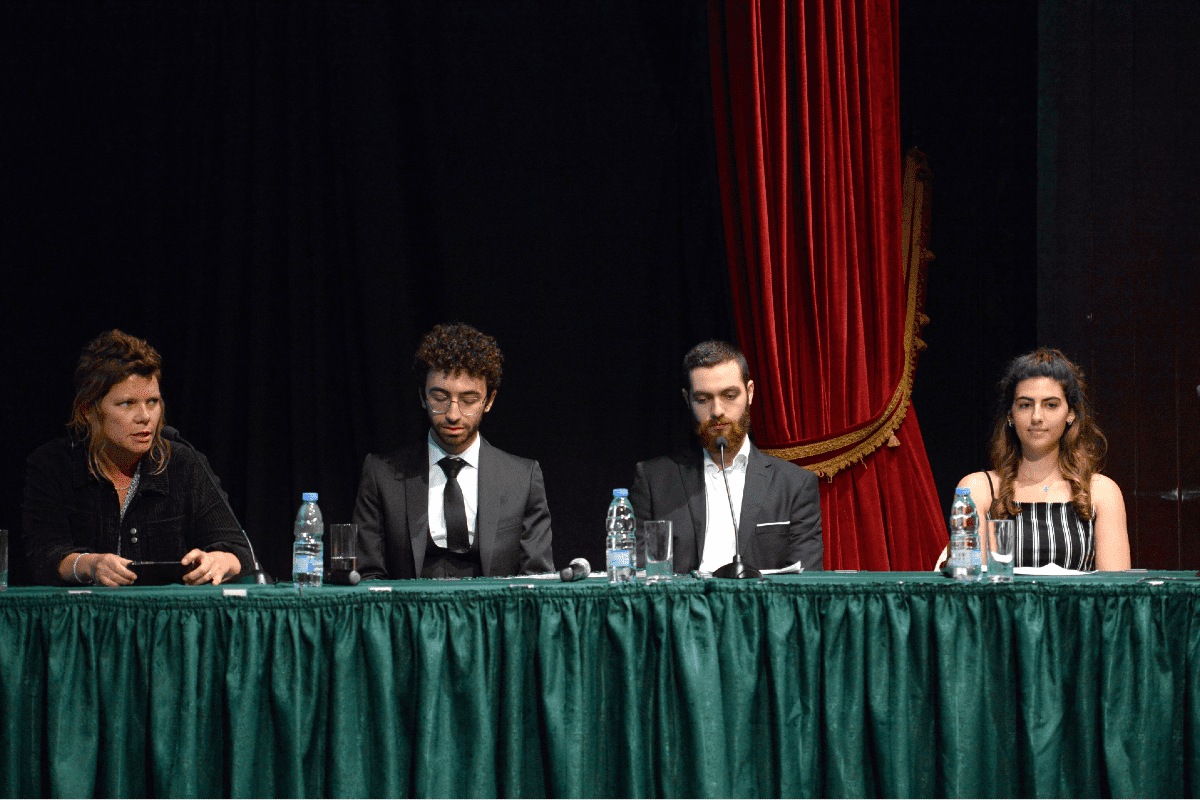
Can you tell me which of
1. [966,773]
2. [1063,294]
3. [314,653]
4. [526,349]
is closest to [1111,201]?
[1063,294]

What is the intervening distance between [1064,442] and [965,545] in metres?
0.89

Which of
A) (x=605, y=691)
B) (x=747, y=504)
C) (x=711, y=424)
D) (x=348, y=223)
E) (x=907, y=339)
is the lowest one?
(x=605, y=691)

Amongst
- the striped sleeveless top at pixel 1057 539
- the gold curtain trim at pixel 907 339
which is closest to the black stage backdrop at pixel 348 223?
the gold curtain trim at pixel 907 339

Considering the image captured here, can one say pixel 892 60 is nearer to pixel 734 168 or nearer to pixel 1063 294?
pixel 734 168

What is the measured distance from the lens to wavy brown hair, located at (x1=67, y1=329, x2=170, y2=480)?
263cm

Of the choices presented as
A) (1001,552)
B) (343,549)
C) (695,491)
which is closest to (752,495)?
(695,491)

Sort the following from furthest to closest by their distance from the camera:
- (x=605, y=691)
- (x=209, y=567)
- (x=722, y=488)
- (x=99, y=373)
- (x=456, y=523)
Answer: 1. (x=722, y=488)
2. (x=456, y=523)
3. (x=99, y=373)
4. (x=209, y=567)
5. (x=605, y=691)

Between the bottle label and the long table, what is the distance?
0.17 metres

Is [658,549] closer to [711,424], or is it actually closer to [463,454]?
[711,424]

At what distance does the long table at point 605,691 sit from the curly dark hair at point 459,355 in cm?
92

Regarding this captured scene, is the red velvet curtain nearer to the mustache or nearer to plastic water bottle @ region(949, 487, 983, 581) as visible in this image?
the mustache

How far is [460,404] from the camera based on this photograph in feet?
9.27

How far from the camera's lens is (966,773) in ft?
6.39

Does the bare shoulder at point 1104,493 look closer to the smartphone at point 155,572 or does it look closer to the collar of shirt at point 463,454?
the collar of shirt at point 463,454
